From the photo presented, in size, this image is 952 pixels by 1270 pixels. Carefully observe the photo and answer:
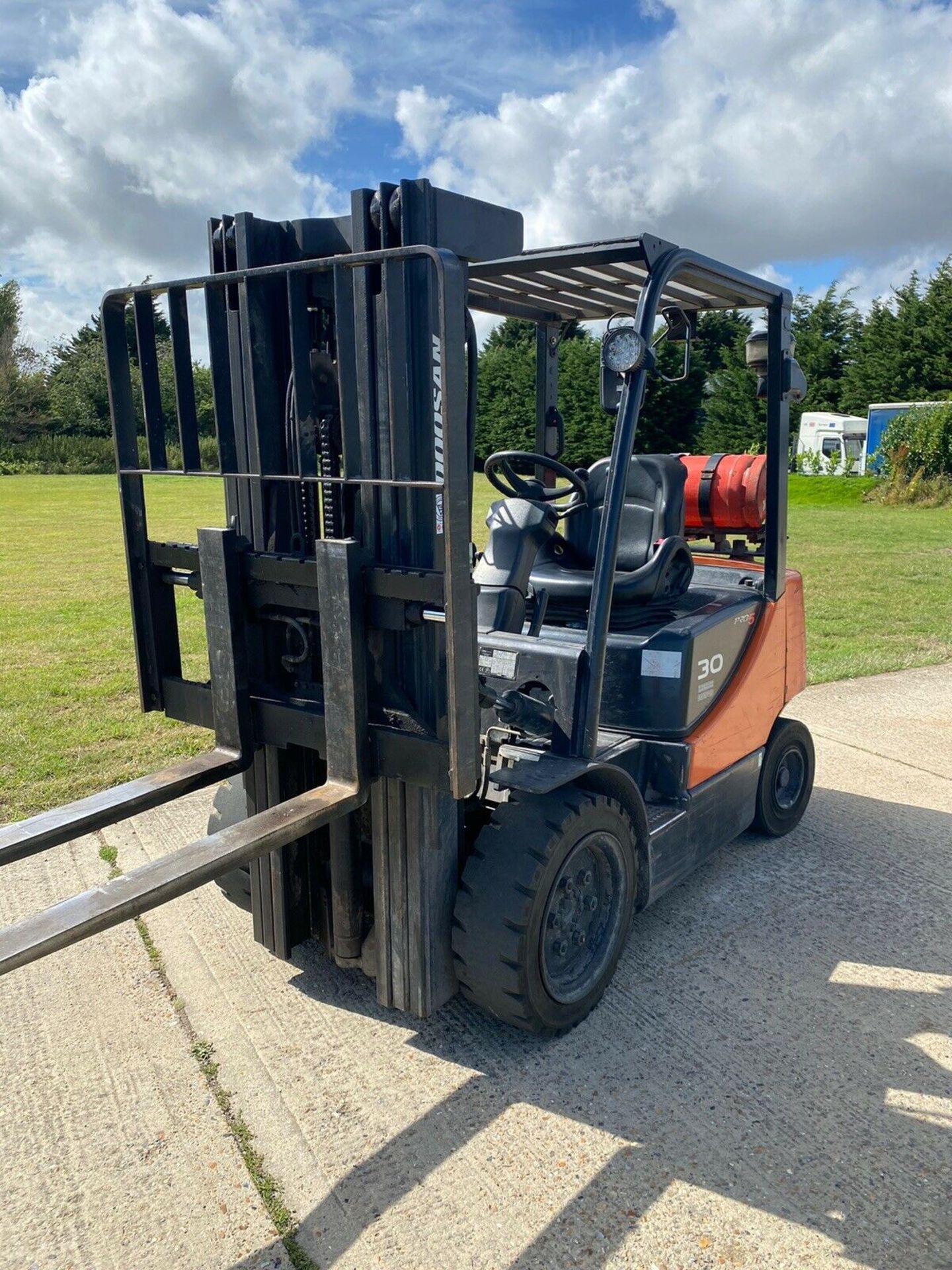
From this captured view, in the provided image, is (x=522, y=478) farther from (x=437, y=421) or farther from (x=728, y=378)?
(x=728, y=378)

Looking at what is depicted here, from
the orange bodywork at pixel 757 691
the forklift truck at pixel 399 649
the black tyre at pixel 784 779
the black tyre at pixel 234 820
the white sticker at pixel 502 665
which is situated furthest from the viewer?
the black tyre at pixel 784 779

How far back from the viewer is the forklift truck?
2.71 metres

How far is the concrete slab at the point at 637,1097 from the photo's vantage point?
246 centimetres

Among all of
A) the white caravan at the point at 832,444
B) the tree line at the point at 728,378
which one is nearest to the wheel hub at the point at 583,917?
the tree line at the point at 728,378

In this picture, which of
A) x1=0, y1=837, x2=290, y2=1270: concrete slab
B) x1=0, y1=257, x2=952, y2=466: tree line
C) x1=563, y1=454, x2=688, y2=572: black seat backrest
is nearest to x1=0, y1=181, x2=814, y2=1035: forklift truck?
x1=563, y1=454, x2=688, y2=572: black seat backrest

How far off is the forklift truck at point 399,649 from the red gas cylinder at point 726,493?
0.66 m

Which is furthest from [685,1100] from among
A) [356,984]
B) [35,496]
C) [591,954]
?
[35,496]

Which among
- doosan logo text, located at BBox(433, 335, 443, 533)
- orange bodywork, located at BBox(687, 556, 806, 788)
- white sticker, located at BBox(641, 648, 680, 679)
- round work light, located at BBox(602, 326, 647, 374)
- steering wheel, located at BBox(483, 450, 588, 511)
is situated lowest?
orange bodywork, located at BBox(687, 556, 806, 788)

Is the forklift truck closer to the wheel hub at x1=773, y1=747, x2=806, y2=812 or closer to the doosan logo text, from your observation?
the doosan logo text

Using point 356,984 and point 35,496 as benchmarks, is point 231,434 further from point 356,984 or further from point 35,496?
point 35,496

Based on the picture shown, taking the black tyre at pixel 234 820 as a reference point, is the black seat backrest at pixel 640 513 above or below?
above

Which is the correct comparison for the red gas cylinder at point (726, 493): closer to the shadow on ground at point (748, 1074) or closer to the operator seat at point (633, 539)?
the operator seat at point (633, 539)

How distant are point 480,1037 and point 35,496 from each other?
97.5 ft

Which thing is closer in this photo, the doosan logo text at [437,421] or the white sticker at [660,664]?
the doosan logo text at [437,421]
